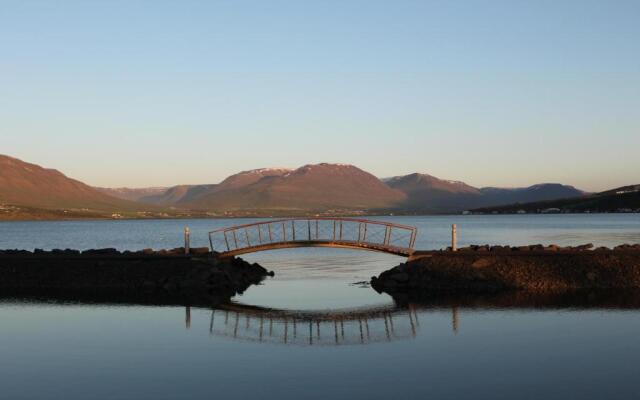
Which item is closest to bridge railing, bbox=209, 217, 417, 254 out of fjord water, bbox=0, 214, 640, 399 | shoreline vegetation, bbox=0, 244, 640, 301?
shoreline vegetation, bbox=0, 244, 640, 301

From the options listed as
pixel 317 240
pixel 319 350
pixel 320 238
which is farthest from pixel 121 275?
pixel 320 238

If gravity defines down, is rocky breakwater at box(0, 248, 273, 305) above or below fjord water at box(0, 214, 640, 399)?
above

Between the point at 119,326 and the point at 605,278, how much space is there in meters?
21.8

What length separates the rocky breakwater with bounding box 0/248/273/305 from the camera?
38188mm

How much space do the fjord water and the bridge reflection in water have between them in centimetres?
7

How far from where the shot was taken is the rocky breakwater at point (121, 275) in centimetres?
3819

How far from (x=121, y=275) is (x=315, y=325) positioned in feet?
50.6

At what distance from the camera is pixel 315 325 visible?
2769 cm

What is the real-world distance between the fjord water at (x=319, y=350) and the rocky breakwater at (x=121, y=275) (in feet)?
14.3

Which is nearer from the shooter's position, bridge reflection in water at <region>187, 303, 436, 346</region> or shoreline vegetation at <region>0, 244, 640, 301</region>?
bridge reflection in water at <region>187, 303, 436, 346</region>

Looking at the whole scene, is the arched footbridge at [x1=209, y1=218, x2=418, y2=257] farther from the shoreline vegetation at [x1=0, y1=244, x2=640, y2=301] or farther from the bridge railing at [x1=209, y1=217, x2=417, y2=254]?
the shoreline vegetation at [x1=0, y1=244, x2=640, y2=301]

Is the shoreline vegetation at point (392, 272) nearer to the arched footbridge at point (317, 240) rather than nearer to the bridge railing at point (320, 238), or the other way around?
the arched footbridge at point (317, 240)

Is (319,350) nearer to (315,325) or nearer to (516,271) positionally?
(315,325)

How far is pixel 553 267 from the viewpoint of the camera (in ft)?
119
